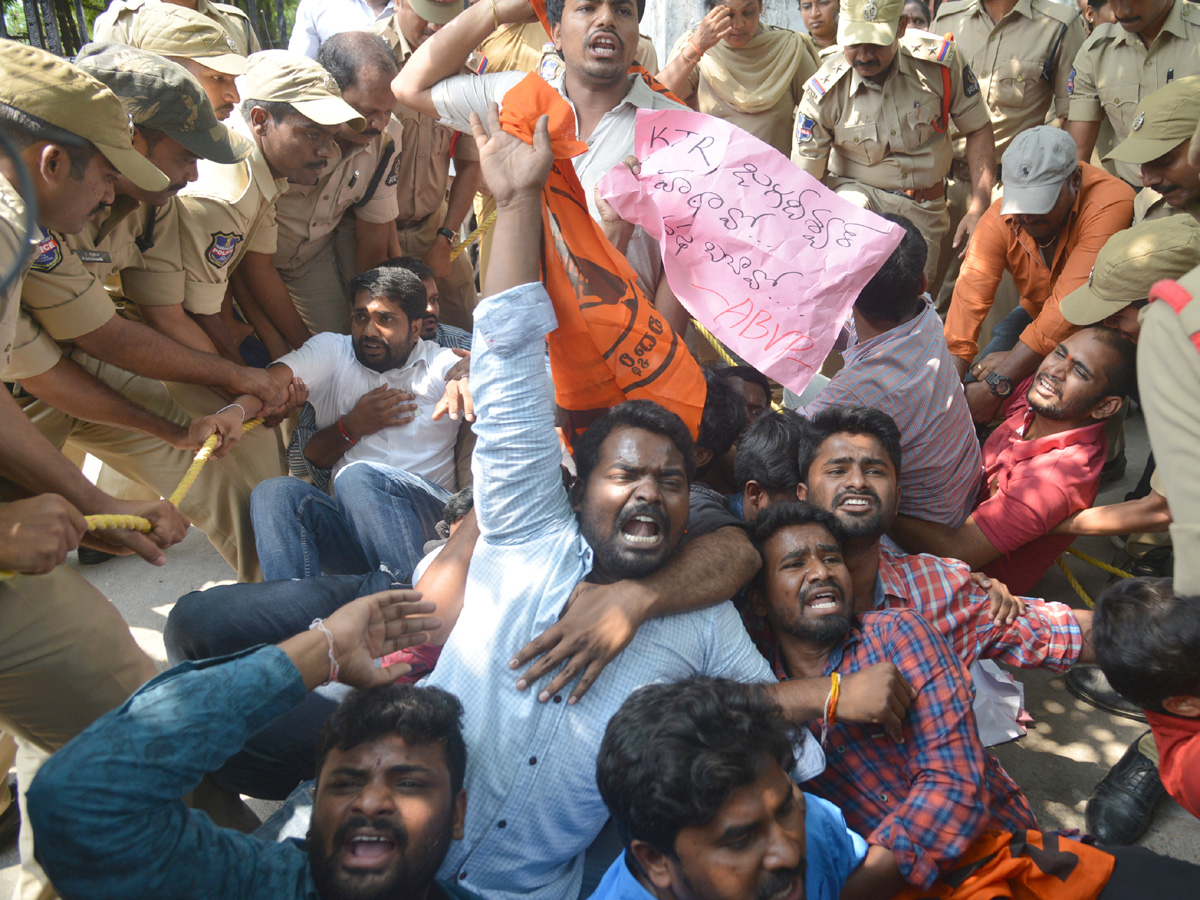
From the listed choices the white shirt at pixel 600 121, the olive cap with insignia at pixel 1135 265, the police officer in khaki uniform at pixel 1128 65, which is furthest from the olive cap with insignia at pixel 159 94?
the police officer in khaki uniform at pixel 1128 65

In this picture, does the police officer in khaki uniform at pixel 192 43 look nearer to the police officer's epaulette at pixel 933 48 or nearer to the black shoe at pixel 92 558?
the black shoe at pixel 92 558

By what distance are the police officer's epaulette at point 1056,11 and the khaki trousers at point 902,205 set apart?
1.42 meters

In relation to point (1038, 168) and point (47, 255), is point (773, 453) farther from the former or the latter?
point (47, 255)

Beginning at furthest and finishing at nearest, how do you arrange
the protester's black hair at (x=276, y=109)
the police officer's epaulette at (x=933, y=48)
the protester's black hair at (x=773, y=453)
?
the police officer's epaulette at (x=933, y=48) < the protester's black hair at (x=276, y=109) < the protester's black hair at (x=773, y=453)

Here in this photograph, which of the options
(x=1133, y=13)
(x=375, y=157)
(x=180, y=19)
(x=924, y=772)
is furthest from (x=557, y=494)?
(x=1133, y=13)

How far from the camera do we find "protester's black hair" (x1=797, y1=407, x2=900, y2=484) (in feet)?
9.16

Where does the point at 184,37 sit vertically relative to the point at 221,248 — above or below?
above

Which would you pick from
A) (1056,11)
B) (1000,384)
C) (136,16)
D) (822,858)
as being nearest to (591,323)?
(822,858)

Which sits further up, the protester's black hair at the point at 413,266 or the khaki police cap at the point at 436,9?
the khaki police cap at the point at 436,9

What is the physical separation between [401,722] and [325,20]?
4.21 meters

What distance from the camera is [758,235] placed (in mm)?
2850

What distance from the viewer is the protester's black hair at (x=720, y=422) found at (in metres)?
3.37

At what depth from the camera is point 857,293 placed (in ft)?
9.30

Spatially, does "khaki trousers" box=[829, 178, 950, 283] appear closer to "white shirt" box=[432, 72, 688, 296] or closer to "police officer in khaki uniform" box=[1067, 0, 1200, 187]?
"police officer in khaki uniform" box=[1067, 0, 1200, 187]
